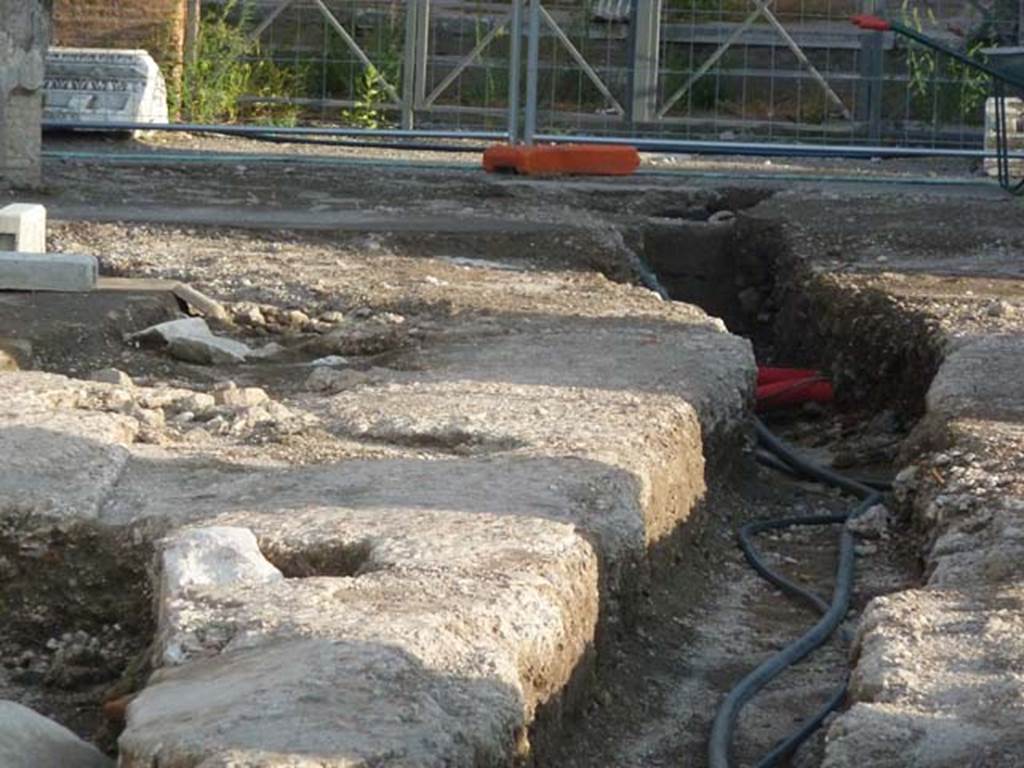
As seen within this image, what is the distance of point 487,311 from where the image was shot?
6.98 m

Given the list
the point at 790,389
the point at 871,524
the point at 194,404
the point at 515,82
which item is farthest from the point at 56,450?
the point at 515,82

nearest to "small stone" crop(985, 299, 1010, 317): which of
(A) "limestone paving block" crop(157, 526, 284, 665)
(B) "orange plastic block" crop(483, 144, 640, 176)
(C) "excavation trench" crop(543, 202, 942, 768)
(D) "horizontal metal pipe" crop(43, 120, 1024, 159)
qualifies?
(C) "excavation trench" crop(543, 202, 942, 768)

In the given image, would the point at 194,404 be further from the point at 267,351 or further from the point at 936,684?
the point at 936,684

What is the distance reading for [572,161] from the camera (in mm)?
11055

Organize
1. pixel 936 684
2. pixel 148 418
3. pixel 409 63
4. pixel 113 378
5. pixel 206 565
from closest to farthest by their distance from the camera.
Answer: pixel 936 684 < pixel 206 565 < pixel 148 418 < pixel 113 378 < pixel 409 63

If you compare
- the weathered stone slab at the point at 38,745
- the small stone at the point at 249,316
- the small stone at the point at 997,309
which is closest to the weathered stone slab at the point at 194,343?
the small stone at the point at 249,316

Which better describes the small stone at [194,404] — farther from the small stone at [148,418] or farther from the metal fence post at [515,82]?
the metal fence post at [515,82]

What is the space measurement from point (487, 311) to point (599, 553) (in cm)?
267

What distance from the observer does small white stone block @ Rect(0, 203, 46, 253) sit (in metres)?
7.15

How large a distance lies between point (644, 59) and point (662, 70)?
0.82 ft

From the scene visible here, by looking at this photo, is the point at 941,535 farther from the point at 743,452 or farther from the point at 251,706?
the point at 251,706

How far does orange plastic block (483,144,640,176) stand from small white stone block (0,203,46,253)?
13.2 feet

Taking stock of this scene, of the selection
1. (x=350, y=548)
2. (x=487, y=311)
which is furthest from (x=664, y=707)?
(x=487, y=311)

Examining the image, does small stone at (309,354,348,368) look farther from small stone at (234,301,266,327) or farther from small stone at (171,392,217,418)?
small stone at (171,392,217,418)
